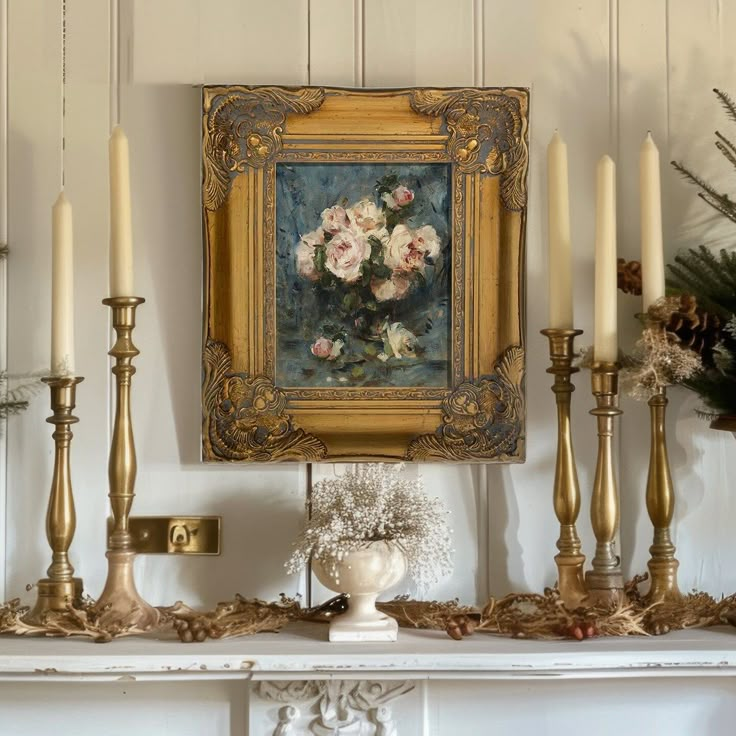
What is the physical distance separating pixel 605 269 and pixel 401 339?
28 cm

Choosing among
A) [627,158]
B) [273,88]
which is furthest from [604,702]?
[273,88]

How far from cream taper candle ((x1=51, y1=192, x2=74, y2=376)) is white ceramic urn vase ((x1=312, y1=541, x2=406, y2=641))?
393mm

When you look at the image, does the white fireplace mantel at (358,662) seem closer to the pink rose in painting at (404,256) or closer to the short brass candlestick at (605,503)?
the short brass candlestick at (605,503)

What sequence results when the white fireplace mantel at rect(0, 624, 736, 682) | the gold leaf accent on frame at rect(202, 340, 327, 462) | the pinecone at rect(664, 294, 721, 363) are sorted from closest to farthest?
the white fireplace mantel at rect(0, 624, 736, 682) < the pinecone at rect(664, 294, 721, 363) < the gold leaf accent on frame at rect(202, 340, 327, 462)

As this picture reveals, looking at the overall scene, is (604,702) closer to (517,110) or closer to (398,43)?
(517,110)

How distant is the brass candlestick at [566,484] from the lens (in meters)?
1.25

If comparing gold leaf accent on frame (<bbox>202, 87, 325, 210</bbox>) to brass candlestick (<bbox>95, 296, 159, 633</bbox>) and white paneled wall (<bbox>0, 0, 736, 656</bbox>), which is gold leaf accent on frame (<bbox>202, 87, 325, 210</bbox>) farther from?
brass candlestick (<bbox>95, 296, 159, 633</bbox>)

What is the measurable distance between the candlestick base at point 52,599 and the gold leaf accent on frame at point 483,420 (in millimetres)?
460

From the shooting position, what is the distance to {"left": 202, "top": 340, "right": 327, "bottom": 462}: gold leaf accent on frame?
1325 mm

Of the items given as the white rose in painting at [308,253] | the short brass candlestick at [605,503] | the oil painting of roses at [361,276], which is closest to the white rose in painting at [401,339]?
the oil painting of roses at [361,276]

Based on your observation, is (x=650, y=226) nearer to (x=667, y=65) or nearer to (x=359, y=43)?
(x=667, y=65)

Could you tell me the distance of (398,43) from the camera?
1.37 meters

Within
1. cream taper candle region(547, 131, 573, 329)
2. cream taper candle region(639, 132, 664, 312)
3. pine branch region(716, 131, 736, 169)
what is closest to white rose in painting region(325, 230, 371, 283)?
cream taper candle region(547, 131, 573, 329)

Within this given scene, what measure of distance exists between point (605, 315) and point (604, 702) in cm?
47
